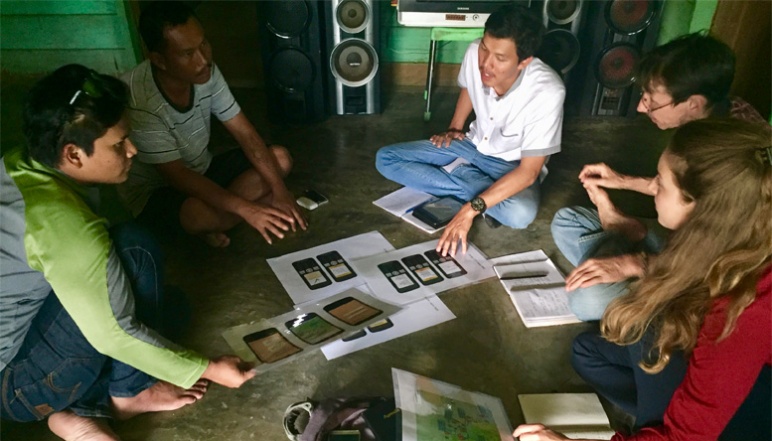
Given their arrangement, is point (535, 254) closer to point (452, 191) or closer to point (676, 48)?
point (452, 191)

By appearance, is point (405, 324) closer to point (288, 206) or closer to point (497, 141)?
point (288, 206)

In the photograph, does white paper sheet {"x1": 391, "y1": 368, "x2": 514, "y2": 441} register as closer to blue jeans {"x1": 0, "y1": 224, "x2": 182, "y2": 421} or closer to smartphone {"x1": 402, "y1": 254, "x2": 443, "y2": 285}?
smartphone {"x1": 402, "y1": 254, "x2": 443, "y2": 285}

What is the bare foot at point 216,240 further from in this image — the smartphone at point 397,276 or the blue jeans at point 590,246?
→ the blue jeans at point 590,246

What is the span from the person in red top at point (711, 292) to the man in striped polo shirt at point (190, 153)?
122 centimetres

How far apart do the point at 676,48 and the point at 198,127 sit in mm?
1485

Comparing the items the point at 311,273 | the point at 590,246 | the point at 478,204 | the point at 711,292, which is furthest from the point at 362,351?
the point at 711,292

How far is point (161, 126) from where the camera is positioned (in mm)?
1737

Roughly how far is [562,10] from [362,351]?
1.98 metres

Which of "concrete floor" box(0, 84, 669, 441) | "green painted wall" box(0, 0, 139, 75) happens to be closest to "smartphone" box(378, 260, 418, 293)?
"concrete floor" box(0, 84, 669, 441)

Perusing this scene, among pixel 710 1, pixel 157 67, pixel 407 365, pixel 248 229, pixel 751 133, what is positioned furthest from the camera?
pixel 710 1

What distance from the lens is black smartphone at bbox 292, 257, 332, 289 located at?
1.73 meters

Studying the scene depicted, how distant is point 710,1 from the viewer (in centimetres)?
264

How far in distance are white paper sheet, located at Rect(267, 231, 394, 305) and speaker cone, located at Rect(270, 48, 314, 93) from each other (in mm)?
1107

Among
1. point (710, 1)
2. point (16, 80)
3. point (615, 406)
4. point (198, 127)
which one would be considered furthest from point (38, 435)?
point (710, 1)
